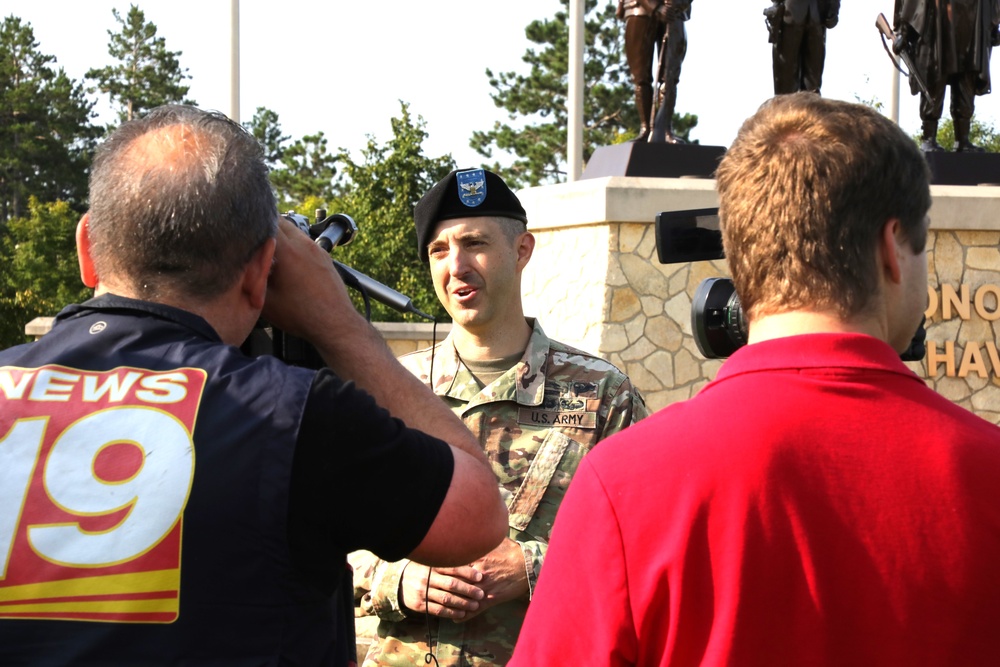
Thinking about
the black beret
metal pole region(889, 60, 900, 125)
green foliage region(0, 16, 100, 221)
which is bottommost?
A: the black beret

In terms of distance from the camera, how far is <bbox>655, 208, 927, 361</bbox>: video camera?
75.5 inches

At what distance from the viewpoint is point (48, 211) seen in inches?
1315

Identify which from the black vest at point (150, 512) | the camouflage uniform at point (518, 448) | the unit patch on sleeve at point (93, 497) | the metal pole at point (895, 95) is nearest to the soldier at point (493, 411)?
the camouflage uniform at point (518, 448)

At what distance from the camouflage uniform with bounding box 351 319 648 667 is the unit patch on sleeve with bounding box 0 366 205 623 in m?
1.36

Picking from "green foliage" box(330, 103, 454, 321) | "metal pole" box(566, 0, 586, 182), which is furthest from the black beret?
"green foliage" box(330, 103, 454, 321)

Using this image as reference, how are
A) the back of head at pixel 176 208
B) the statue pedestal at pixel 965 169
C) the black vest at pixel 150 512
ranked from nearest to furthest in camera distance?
the black vest at pixel 150 512, the back of head at pixel 176 208, the statue pedestal at pixel 965 169

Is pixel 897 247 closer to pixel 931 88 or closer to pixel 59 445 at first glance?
pixel 59 445

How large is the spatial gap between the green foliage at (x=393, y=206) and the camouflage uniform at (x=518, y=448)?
1857 cm

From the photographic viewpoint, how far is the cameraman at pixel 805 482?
139 cm

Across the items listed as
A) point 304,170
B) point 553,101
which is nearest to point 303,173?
point 304,170

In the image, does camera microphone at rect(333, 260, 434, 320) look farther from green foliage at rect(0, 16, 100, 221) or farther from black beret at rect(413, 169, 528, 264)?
green foliage at rect(0, 16, 100, 221)

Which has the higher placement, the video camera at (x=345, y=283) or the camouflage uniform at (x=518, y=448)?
the video camera at (x=345, y=283)

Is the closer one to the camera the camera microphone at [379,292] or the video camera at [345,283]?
the video camera at [345,283]

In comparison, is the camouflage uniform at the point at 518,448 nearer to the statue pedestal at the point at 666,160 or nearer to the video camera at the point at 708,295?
the video camera at the point at 708,295
